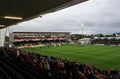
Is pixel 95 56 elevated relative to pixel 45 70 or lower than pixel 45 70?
lower

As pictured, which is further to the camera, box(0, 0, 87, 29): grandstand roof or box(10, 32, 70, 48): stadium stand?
box(10, 32, 70, 48): stadium stand

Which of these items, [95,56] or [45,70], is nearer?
[45,70]

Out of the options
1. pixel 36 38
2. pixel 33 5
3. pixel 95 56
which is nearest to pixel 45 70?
pixel 33 5

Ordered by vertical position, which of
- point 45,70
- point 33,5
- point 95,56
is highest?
point 33,5

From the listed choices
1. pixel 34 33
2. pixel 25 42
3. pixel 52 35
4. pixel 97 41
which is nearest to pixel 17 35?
pixel 25 42

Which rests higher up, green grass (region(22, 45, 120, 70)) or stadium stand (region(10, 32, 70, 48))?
stadium stand (region(10, 32, 70, 48))

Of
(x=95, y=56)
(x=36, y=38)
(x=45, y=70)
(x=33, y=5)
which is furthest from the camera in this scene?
(x=36, y=38)

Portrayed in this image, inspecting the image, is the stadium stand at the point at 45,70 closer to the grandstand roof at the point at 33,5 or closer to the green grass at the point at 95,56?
the grandstand roof at the point at 33,5

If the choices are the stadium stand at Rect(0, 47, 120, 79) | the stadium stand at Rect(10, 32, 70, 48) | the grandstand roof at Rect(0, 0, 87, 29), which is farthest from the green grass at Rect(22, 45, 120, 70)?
the stadium stand at Rect(10, 32, 70, 48)

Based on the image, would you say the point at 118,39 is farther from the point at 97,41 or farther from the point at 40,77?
the point at 40,77

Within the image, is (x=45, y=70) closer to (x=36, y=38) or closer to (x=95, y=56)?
(x=95, y=56)

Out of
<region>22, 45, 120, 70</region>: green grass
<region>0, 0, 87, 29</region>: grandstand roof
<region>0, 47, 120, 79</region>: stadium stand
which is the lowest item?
<region>22, 45, 120, 70</region>: green grass

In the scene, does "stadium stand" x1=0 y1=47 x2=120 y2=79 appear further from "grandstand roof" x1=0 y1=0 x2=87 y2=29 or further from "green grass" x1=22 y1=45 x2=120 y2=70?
"green grass" x1=22 y1=45 x2=120 y2=70

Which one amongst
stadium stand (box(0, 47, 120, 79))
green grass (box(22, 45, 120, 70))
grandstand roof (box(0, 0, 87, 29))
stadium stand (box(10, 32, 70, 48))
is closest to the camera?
grandstand roof (box(0, 0, 87, 29))
